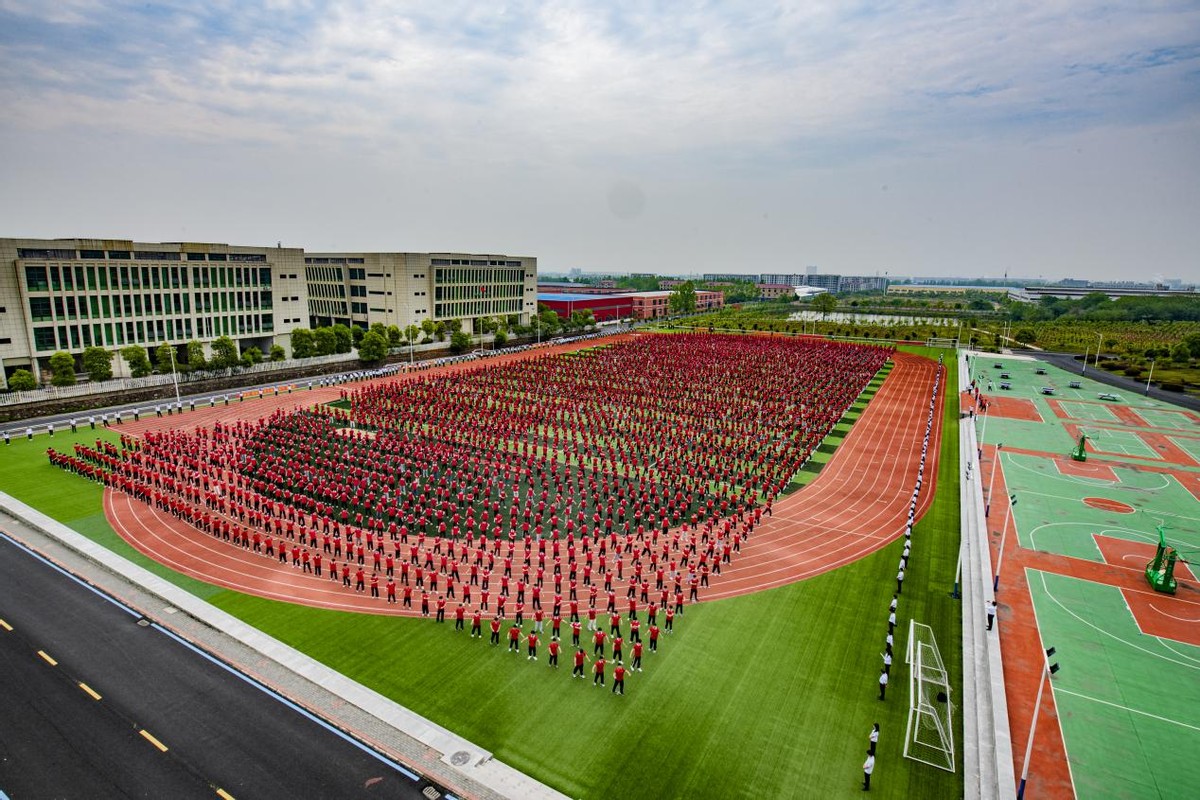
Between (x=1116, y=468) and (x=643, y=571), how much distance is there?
29.8 meters

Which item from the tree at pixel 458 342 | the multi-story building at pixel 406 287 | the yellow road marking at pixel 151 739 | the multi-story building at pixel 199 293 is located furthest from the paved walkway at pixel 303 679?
the multi-story building at pixel 406 287

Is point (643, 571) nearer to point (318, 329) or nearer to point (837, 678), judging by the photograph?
point (837, 678)

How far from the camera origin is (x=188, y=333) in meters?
54.6

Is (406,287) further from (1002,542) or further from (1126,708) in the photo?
(1126,708)

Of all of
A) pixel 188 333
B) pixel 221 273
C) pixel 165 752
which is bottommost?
pixel 165 752

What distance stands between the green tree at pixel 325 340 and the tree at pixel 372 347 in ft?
11.2

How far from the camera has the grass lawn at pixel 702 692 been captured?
11719 mm

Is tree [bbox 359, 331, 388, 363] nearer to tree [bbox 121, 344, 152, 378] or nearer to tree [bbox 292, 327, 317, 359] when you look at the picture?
tree [bbox 292, 327, 317, 359]

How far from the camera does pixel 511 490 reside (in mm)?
26172

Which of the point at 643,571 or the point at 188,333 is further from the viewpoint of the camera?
the point at 188,333

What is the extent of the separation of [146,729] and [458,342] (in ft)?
200

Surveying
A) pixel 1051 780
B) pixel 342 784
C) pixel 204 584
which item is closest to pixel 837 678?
pixel 1051 780

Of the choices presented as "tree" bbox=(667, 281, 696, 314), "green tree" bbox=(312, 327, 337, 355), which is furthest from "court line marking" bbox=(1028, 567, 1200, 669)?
"tree" bbox=(667, 281, 696, 314)

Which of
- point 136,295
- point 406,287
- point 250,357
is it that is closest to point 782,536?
point 250,357
